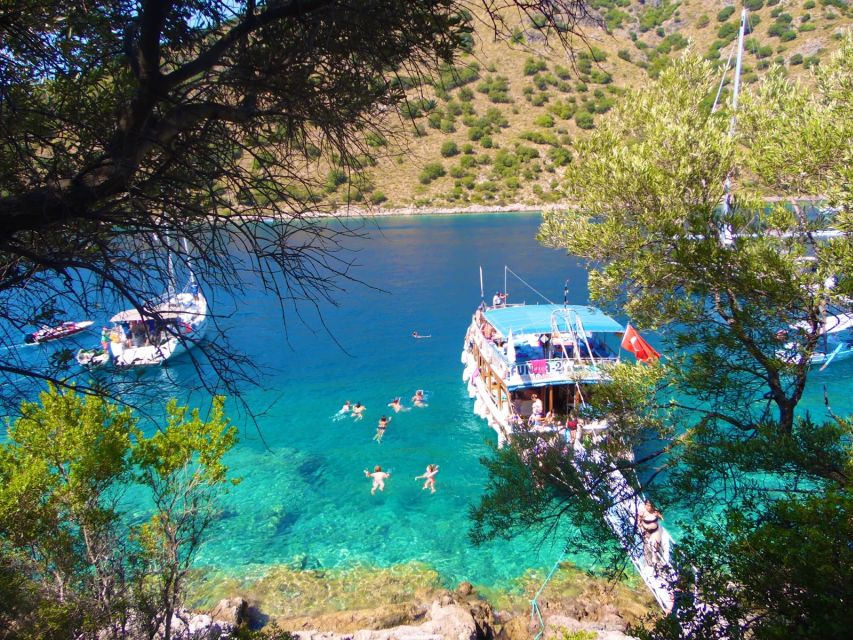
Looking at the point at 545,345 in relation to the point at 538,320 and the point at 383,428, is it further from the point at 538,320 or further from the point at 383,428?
the point at 383,428

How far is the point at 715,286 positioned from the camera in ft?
22.0

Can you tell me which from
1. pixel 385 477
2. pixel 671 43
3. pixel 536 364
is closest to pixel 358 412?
pixel 385 477

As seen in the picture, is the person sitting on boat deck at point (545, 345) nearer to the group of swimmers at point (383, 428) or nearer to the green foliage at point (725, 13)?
the group of swimmers at point (383, 428)

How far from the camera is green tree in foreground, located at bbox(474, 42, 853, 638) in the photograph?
5574mm

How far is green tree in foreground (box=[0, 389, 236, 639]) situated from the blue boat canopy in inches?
467

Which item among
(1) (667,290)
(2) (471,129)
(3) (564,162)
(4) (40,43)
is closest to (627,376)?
(1) (667,290)

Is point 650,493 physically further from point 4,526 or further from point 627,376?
point 4,526

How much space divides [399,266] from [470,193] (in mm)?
46644

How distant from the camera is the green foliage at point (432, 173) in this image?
9254cm

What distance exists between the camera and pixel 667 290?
7.48 m

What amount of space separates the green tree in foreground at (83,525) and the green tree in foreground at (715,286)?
5.69 m

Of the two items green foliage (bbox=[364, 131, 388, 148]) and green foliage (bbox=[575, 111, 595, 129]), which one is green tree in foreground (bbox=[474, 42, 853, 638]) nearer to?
green foliage (bbox=[364, 131, 388, 148])

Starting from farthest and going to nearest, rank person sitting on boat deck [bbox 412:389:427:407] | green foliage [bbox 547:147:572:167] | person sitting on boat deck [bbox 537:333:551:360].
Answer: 1. green foliage [bbox 547:147:572:167]
2. person sitting on boat deck [bbox 412:389:427:407]
3. person sitting on boat deck [bbox 537:333:551:360]

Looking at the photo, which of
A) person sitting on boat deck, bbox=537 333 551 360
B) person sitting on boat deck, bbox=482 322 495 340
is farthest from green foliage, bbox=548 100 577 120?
person sitting on boat deck, bbox=537 333 551 360
